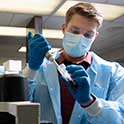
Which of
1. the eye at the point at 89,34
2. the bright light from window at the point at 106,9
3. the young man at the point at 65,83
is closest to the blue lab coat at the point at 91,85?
the young man at the point at 65,83

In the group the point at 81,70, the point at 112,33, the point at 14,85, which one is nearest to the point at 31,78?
the point at 81,70

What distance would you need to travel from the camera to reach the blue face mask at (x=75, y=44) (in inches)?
53.1

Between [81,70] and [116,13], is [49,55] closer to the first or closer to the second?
[81,70]

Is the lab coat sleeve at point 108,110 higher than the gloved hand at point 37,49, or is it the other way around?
the gloved hand at point 37,49

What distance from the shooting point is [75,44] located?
55.8 inches

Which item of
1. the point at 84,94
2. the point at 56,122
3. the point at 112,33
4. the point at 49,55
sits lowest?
the point at 56,122

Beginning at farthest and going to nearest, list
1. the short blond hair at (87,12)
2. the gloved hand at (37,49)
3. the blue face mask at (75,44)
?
the blue face mask at (75,44)
the short blond hair at (87,12)
the gloved hand at (37,49)

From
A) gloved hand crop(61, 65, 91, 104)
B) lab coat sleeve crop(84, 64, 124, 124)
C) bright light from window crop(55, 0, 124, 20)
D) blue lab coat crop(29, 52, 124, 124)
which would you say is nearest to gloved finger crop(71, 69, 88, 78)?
gloved hand crop(61, 65, 91, 104)

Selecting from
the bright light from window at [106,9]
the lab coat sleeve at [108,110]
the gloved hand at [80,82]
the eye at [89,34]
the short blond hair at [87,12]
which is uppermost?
the bright light from window at [106,9]

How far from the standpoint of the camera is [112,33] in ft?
17.9

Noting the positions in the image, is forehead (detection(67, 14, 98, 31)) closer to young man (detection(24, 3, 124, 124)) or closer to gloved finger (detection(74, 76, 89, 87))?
young man (detection(24, 3, 124, 124))

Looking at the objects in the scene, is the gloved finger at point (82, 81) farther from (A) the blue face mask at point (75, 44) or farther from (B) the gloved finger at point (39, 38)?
(A) the blue face mask at point (75, 44)

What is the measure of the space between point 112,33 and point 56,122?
4432mm

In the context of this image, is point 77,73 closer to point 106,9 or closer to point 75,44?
point 75,44
